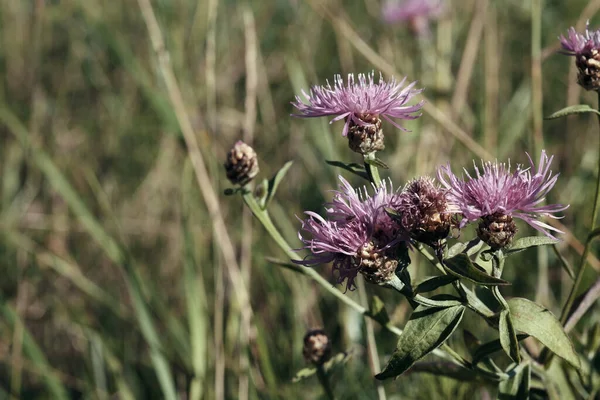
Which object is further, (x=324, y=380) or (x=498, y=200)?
(x=324, y=380)

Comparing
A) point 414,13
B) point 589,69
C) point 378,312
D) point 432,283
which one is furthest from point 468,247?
point 414,13

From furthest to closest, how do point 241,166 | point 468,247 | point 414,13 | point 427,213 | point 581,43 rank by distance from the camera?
point 414,13
point 241,166
point 581,43
point 468,247
point 427,213

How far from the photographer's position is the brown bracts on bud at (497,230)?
0.82 m

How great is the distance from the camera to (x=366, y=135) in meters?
0.99

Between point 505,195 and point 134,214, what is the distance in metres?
1.79

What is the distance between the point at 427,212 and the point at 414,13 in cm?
212

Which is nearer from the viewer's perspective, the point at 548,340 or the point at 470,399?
the point at 548,340

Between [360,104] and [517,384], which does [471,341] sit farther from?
Result: [360,104]

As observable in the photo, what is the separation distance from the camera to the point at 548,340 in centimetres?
82

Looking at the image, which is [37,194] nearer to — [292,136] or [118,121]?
[118,121]

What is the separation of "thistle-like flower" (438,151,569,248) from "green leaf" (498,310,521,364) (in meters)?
0.09

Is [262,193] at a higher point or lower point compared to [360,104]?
lower

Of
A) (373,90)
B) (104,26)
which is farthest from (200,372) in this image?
(104,26)

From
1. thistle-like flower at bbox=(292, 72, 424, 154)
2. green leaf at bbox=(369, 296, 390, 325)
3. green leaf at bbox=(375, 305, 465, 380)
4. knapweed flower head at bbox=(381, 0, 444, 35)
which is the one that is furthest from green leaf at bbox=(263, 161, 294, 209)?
knapweed flower head at bbox=(381, 0, 444, 35)
